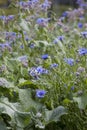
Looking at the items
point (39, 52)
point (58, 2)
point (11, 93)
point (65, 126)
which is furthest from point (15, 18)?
point (58, 2)

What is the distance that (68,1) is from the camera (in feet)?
35.4

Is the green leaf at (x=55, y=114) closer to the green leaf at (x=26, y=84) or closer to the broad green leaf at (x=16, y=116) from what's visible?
the broad green leaf at (x=16, y=116)

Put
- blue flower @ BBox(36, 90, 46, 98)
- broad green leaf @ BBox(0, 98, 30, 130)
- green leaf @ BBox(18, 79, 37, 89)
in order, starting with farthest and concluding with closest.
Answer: green leaf @ BBox(18, 79, 37, 89), blue flower @ BBox(36, 90, 46, 98), broad green leaf @ BBox(0, 98, 30, 130)

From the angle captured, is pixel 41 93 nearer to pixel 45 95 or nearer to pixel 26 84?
pixel 45 95

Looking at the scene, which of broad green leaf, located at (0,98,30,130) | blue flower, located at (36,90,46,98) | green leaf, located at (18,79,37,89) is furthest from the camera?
green leaf, located at (18,79,37,89)

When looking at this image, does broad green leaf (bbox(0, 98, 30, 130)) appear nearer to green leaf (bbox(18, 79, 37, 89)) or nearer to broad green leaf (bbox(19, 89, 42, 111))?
broad green leaf (bbox(19, 89, 42, 111))

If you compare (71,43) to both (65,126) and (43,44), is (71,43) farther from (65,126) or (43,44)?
(65,126)

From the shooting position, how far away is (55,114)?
2076mm

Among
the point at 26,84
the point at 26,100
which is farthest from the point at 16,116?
the point at 26,84

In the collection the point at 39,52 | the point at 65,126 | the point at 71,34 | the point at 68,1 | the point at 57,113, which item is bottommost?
the point at 68,1

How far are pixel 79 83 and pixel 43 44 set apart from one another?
957 mm

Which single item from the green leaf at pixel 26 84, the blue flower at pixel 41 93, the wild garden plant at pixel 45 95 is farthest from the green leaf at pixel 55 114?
the green leaf at pixel 26 84

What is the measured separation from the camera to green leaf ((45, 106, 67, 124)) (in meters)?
2.05

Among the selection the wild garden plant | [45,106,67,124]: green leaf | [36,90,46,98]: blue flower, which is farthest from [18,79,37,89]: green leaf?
[45,106,67,124]: green leaf
